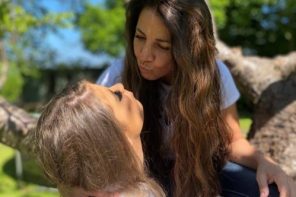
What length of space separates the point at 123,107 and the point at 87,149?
244 mm

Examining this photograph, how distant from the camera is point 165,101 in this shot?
2.44 m

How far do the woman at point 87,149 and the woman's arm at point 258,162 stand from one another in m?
0.64

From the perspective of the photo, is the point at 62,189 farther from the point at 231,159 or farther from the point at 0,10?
the point at 0,10

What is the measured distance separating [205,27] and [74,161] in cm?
92

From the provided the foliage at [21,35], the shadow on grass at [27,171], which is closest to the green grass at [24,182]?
the shadow on grass at [27,171]

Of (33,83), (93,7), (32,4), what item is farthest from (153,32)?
(33,83)

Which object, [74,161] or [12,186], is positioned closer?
[74,161]

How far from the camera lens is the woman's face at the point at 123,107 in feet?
5.80

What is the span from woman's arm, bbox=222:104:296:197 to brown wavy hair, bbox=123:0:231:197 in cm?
6

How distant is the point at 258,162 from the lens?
2.32 m

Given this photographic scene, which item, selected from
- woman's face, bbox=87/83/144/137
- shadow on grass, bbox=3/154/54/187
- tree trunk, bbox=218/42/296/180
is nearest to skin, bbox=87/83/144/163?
woman's face, bbox=87/83/144/137

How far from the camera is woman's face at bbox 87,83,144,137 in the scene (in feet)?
5.80

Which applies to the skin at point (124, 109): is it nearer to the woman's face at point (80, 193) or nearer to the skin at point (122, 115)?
the skin at point (122, 115)

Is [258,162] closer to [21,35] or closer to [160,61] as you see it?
[160,61]
